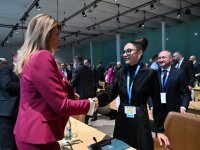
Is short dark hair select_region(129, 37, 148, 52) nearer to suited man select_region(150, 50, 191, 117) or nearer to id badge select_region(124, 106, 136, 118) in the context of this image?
id badge select_region(124, 106, 136, 118)

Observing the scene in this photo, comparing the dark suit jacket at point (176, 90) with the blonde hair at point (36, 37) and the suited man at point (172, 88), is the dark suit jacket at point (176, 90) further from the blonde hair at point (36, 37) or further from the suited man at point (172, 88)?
the blonde hair at point (36, 37)

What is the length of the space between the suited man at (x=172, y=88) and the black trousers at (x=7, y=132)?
1.86m

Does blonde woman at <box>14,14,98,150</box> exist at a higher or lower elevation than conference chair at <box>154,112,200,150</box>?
higher

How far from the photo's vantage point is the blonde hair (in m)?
1.13

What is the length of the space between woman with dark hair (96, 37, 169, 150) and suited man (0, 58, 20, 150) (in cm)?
132

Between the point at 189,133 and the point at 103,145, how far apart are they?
3.16ft

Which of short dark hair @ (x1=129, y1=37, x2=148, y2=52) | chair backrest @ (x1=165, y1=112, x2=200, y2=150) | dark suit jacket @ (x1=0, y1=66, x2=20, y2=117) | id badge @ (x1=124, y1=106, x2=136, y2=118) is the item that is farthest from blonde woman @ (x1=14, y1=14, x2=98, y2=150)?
dark suit jacket @ (x1=0, y1=66, x2=20, y2=117)

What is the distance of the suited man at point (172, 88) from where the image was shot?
9.05 feet

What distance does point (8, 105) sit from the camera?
2.60 metres

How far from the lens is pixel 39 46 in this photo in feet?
A: 3.73

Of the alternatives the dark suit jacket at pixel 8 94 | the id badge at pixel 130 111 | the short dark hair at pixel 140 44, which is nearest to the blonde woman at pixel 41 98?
the id badge at pixel 130 111

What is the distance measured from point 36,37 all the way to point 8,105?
174 cm

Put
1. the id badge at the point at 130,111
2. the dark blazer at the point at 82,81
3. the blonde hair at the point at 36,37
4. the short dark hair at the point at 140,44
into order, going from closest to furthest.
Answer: the blonde hair at the point at 36,37
the id badge at the point at 130,111
the short dark hair at the point at 140,44
the dark blazer at the point at 82,81

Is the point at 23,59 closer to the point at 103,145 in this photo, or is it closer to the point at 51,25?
the point at 51,25
